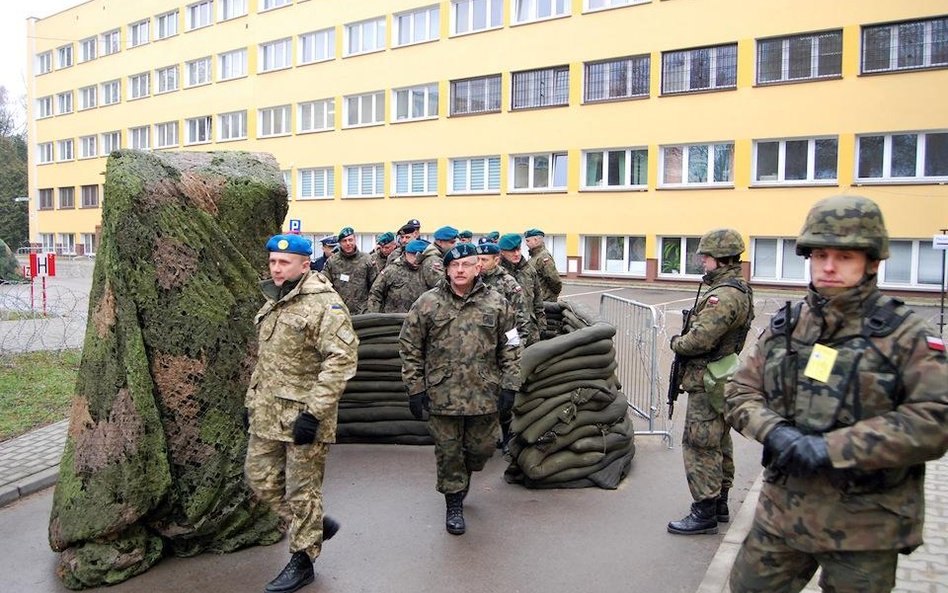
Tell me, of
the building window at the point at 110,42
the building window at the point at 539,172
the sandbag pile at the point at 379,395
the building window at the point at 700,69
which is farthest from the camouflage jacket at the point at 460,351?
the building window at the point at 110,42

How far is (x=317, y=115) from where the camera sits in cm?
3781

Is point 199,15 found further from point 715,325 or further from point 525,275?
point 715,325

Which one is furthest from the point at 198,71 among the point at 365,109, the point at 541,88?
the point at 541,88

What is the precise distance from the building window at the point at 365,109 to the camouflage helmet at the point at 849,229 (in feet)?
108

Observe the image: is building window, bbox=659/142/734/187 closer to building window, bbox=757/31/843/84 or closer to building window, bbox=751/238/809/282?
building window, bbox=751/238/809/282

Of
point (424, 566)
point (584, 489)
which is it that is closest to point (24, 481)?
point (424, 566)

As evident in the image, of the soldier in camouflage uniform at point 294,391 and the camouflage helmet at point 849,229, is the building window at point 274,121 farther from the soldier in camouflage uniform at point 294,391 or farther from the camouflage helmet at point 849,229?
the camouflage helmet at point 849,229

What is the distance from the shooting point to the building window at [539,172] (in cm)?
2939

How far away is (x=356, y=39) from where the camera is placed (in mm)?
36062

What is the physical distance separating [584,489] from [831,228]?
3.75m

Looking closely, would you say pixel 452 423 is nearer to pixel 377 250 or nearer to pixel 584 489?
pixel 584 489

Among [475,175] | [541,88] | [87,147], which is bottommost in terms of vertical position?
[475,175]

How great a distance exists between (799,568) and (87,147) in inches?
2244

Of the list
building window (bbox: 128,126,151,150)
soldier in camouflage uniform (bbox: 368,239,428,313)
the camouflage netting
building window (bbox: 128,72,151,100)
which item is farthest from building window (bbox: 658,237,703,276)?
building window (bbox: 128,72,151,100)
